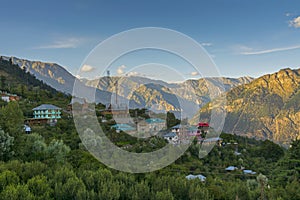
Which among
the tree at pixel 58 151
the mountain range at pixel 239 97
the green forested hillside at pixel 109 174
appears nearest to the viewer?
the green forested hillside at pixel 109 174

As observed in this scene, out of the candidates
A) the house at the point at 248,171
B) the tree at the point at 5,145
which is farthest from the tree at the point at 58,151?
the house at the point at 248,171

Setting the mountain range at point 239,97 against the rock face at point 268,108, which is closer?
the mountain range at point 239,97

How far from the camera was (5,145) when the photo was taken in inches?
598

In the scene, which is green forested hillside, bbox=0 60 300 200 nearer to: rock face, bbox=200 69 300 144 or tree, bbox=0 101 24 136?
tree, bbox=0 101 24 136

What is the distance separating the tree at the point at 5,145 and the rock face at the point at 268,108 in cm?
8545

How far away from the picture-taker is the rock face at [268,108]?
11000 centimetres

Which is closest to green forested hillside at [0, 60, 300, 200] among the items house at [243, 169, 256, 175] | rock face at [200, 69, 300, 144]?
house at [243, 169, 256, 175]

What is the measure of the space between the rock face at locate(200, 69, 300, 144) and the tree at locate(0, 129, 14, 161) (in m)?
85.5

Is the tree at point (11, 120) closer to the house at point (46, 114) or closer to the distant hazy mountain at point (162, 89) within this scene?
the house at point (46, 114)

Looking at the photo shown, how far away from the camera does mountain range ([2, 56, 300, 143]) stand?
1170cm

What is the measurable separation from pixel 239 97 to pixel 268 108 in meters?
14.9

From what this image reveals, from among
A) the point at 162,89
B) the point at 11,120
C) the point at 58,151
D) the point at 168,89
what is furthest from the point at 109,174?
the point at 11,120

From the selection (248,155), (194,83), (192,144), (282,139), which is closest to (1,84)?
(192,144)

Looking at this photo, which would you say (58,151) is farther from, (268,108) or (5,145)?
(268,108)
